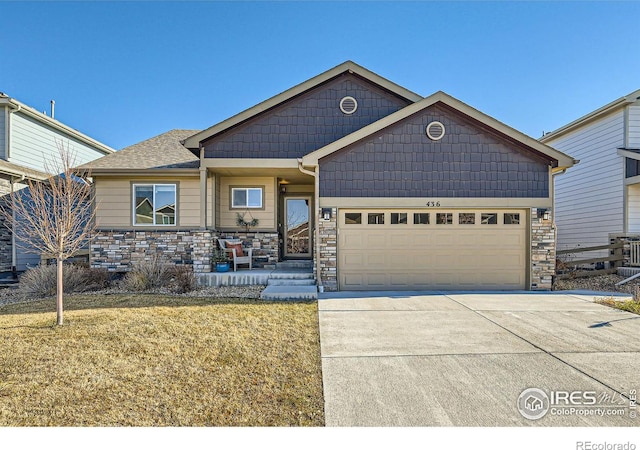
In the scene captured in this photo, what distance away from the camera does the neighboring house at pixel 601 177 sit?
1194 centimetres

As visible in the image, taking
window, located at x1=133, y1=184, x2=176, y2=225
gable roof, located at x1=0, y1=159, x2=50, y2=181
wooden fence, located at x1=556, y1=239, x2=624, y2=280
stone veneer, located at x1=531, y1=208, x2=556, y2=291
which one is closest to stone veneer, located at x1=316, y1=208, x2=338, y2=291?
window, located at x1=133, y1=184, x2=176, y2=225

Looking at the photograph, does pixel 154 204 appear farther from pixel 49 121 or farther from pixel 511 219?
pixel 511 219

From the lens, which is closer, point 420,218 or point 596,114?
point 420,218

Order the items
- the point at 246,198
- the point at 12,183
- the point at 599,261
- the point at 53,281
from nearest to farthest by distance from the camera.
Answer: the point at 53,281, the point at 12,183, the point at 599,261, the point at 246,198

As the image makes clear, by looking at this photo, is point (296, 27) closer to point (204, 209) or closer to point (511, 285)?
point (204, 209)

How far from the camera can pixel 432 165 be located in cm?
942

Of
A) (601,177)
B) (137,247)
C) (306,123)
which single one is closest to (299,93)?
A: (306,123)

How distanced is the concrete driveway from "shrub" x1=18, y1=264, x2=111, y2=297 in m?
6.53

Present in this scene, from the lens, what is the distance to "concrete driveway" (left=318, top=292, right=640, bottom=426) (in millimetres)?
3184

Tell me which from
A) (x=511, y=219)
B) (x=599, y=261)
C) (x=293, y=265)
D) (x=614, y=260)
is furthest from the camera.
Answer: (x=614, y=260)

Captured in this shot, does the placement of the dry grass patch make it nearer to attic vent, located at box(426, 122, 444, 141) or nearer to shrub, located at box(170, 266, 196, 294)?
shrub, located at box(170, 266, 196, 294)

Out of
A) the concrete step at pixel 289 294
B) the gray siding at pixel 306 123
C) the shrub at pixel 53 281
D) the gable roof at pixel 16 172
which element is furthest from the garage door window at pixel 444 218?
the gable roof at pixel 16 172

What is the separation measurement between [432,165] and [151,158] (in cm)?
866
